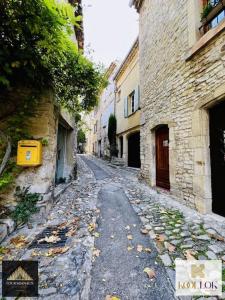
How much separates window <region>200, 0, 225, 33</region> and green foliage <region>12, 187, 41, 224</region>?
5.01m

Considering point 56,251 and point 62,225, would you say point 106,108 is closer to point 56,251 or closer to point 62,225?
point 62,225

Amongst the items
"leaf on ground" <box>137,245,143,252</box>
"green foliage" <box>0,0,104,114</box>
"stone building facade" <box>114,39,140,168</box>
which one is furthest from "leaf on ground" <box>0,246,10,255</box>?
"stone building facade" <box>114,39,140,168</box>

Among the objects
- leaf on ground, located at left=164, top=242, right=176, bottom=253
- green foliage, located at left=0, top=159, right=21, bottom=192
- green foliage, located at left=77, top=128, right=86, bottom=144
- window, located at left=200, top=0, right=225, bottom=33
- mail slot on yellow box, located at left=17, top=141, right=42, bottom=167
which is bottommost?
leaf on ground, located at left=164, top=242, right=176, bottom=253

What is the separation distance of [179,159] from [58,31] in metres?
3.78

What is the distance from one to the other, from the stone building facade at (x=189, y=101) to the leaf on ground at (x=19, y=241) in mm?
3312

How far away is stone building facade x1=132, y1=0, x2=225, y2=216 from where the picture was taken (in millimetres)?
3502

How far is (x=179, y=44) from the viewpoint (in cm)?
458

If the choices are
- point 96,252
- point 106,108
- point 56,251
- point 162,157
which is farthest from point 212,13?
point 106,108

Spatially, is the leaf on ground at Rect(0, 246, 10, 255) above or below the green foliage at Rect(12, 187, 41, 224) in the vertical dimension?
below

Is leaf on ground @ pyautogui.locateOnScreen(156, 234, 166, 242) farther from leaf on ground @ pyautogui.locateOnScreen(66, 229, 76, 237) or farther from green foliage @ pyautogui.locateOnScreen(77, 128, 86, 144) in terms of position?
green foliage @ pyautogui.locateOnScreen(77, 128, 86, 144)

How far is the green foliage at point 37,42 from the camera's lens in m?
2.05

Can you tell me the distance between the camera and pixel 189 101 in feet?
13.6

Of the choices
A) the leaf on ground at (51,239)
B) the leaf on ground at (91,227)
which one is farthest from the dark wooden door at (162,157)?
the leaf on ground at (51,239)

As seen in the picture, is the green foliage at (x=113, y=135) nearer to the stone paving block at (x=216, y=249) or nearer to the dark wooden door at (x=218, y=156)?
the dark wooden door at (x=218, y=156)
